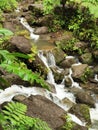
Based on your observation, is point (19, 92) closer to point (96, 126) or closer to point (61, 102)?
point (61, 102)

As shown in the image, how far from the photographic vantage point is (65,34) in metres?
12.8

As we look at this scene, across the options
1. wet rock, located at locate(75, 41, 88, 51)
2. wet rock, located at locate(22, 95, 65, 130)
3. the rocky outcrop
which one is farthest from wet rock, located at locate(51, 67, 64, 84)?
the rocky outcrop

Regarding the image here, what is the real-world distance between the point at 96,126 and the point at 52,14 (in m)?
7.17

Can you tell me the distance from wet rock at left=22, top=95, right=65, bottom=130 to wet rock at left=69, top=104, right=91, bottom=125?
94cm

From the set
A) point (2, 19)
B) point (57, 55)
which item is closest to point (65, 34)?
point (57, 55)

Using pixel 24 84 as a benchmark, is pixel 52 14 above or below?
above

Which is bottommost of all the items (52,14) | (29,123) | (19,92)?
(19,92)

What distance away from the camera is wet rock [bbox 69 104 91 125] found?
8219 mm

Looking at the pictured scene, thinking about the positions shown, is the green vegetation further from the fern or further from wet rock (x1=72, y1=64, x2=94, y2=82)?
the fern

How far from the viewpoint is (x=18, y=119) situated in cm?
227

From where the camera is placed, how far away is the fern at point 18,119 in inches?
89.1

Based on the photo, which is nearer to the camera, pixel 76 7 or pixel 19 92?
pixel 19 92

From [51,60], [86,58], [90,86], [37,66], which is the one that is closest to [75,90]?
[90,86]

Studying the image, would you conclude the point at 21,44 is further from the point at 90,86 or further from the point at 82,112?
the point at 82,112
